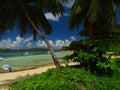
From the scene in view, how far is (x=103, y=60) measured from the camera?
1095 cm

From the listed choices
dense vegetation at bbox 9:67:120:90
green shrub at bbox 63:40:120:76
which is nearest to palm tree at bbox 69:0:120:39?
green shrub at bbox 63:40:120:76

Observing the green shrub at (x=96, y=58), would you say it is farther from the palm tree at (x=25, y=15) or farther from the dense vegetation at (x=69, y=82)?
the palm tree at (x=25, y=15)

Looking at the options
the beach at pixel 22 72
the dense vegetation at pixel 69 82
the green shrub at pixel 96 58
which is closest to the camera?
the dense vegetation at pixel 69 82

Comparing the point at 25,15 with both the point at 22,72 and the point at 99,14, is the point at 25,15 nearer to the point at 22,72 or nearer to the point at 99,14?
the point at 99,14

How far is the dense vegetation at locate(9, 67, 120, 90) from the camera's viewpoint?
9.41 m

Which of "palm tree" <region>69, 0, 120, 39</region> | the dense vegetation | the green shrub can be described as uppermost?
"palm tree" <region>69, 0, 120, 39</region>

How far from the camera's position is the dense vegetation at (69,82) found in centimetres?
941

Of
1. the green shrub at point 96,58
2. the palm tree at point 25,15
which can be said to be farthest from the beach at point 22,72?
the green shrub at point 96,58

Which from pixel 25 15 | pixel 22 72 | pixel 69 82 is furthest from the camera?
pixel 22 72

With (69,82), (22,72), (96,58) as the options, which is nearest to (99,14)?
(96,58)

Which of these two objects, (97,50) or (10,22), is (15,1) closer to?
(10,22)

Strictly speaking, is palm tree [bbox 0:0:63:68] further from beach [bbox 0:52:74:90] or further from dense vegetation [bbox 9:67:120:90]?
dense vegetation [bbox 9:67:120:90]

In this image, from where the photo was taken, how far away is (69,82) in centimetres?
965

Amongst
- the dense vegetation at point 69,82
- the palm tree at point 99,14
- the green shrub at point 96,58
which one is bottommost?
the dense vegetation at point 69,82
